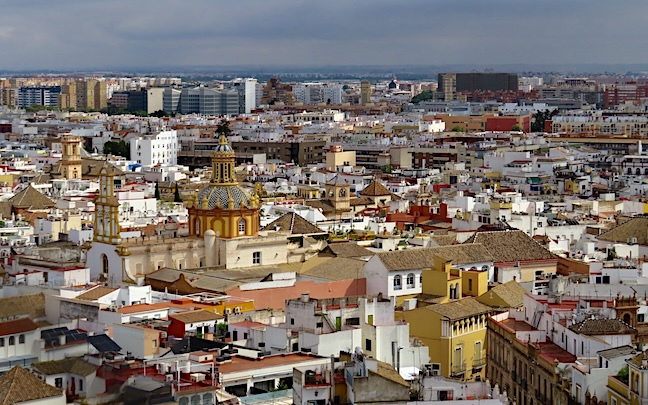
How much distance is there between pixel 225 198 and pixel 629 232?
7172mm

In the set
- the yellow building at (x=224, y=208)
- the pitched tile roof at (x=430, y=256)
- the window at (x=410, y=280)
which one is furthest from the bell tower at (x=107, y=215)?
the window at (x=410, y=280)

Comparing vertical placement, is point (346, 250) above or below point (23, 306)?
below

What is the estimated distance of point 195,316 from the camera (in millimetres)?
17641

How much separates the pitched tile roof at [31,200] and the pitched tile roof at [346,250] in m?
10.6

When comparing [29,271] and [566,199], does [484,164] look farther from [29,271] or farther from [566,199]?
[29,271]

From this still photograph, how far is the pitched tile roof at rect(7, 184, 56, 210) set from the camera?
33.2 m

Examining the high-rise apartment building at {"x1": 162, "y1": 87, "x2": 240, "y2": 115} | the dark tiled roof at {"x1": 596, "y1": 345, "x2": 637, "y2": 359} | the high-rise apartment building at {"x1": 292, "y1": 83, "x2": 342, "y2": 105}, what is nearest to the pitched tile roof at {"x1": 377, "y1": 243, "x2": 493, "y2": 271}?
A: the dark tiled roof at {"x1": 596, "y1": 345, "x2": 637, "y2": 359}

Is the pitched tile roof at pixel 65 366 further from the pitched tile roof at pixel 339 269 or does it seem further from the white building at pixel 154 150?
the white building at pixel 154 150

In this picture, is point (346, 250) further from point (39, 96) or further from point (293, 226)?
point (39, 96)

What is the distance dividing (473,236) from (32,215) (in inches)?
452

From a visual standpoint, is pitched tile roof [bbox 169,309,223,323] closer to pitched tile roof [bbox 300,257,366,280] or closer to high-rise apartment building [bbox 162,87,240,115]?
pitched tile roof [bbox 300,257,366,280]

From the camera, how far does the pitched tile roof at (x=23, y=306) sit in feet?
44.4

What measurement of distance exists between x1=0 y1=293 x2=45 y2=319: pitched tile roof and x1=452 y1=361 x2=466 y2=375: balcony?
5391 mm

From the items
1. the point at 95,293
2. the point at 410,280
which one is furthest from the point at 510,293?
the point at 95,293
